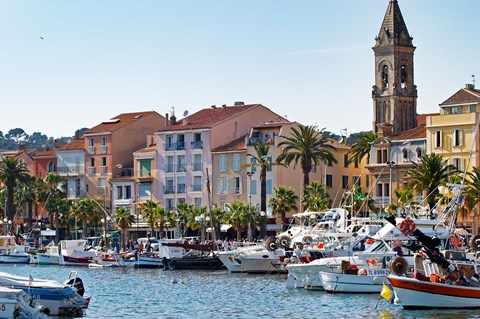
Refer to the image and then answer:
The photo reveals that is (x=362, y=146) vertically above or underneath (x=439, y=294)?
above

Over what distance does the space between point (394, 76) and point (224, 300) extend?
233ft

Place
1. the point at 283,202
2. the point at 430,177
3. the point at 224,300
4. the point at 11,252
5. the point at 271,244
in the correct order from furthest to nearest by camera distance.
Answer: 1. the point at 11,252
2. the point at 283,202
3. the point at 430,177
4. the point at 271,244
5. the point at 224,300

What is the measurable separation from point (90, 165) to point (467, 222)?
53924mm

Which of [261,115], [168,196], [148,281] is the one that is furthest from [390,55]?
[148,281]

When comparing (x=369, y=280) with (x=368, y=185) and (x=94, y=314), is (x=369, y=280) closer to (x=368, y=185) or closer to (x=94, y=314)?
(x=94, y=314)

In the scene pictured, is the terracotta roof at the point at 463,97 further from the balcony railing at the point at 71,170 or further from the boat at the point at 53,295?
the boat at the point at 53,295

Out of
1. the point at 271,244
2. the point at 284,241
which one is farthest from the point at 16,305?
the point at 271,244

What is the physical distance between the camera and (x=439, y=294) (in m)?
61.1

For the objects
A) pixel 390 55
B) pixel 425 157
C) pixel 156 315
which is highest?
pixel 390 55

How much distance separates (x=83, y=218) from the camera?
146 m

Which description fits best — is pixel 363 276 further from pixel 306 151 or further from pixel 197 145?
pixel 197 145

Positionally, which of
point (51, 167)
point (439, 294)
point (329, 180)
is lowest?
point (439, 294)

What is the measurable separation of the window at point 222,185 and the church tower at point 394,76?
15987 mm

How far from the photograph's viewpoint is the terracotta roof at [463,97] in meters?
120
